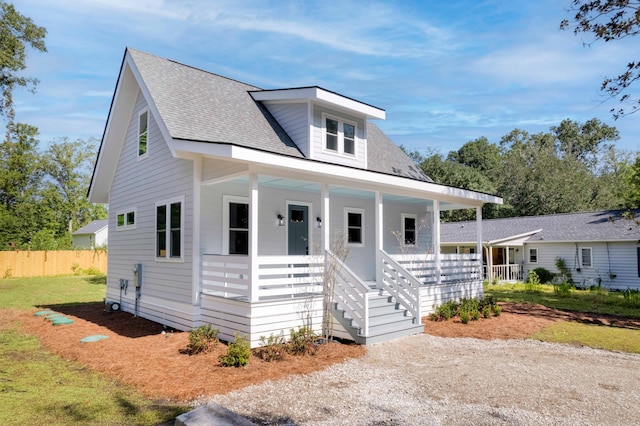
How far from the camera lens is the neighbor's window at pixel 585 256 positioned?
2392 cm

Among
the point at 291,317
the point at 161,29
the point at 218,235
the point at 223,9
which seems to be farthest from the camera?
the point at 161,29

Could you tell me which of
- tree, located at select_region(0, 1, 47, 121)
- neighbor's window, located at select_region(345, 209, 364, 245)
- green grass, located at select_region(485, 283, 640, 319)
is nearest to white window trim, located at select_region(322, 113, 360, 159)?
neighbor's window, located at select_region(345, 209, 364, 245)

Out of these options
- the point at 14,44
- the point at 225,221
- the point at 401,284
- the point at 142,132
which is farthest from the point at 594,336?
the point at 14,44

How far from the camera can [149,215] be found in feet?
37.1

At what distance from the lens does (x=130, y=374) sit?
21.0 ft

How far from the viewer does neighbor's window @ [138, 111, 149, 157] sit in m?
11.7

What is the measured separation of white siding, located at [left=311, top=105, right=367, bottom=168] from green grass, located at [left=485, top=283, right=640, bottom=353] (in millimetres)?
6662

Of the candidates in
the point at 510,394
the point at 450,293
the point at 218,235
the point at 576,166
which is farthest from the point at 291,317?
the point at 576,166

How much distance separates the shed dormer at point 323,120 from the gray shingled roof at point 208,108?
0.31 meters

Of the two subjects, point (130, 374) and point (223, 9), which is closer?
point (130, 374)

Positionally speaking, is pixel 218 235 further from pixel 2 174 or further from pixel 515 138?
pixel 515 138

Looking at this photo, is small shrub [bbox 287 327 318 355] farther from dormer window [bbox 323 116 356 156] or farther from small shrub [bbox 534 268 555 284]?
small shrub [bbox 534 268 555 284]

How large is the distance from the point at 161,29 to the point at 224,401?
12.6 m

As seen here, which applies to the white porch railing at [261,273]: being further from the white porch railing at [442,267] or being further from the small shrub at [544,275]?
the small shrub at [544,275]
